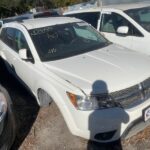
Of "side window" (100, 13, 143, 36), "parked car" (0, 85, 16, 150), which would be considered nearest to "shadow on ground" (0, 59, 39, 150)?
"parked car" (0, 85, 16, 150)

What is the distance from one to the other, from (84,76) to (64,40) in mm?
1412

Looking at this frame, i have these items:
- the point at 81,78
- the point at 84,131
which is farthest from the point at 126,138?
the point at 81,78

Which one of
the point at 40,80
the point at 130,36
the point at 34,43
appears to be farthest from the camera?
the point at 130,36

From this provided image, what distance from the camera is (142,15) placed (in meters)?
7.46

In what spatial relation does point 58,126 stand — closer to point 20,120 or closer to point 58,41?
point 20,120

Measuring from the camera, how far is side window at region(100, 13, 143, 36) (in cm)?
722

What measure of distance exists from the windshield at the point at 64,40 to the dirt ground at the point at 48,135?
3.42 ft

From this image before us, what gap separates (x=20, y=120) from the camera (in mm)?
5789

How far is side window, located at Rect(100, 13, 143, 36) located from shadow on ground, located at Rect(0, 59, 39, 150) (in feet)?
8.46

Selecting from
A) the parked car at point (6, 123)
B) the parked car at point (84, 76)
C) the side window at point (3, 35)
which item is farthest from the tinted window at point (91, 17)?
the parked car at point (6, 123)

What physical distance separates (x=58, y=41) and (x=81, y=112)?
1926 millimetres

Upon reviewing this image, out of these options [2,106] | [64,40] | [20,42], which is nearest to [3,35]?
[20,42]

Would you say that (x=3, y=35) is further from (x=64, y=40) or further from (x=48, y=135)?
(x=48, y=135)

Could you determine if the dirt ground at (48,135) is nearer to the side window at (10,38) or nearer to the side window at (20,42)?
the side window at (20,42)
